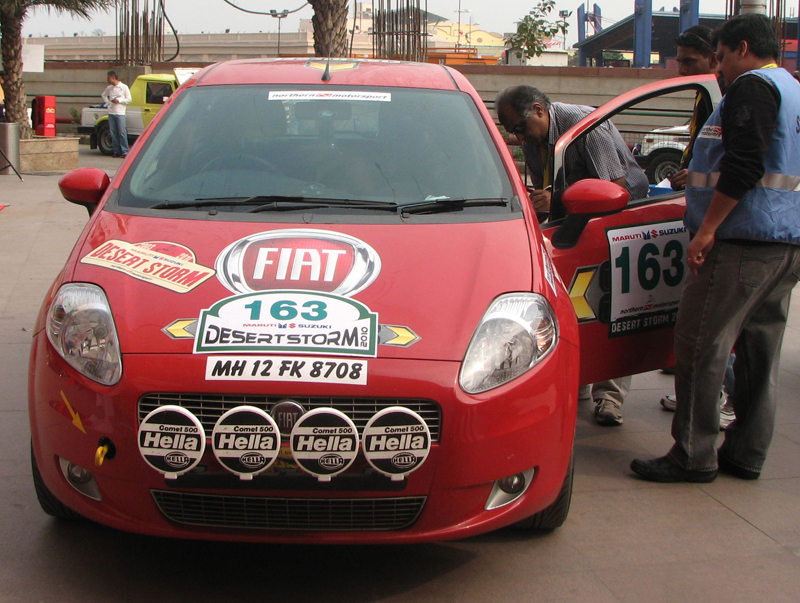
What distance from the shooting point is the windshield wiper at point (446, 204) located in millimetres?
3395

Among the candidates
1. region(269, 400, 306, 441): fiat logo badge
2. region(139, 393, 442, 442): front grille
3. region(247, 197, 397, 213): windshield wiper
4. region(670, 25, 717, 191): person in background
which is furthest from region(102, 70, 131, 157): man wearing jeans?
region(269, 400, 306, 441): fiat logo badge

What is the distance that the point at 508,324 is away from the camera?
9.31 feet

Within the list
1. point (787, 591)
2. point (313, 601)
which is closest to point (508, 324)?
point (313, 601)

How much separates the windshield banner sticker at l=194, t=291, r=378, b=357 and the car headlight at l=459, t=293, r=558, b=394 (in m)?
0.31

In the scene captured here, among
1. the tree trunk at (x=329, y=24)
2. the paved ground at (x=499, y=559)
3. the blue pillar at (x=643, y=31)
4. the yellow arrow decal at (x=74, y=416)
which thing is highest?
the blue pillar at (x=643, y=31)

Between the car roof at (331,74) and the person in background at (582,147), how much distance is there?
1.71ft

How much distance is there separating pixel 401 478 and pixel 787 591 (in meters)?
1.40

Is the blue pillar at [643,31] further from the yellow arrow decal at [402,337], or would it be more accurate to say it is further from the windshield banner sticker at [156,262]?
the yellow arrow decal at [402,337]

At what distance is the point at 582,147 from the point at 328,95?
1444 mm

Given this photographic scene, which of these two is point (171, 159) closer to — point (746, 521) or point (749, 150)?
point (749, 150)

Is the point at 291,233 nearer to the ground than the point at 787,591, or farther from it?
farther from it

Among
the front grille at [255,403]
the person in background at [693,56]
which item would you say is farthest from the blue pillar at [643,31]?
the front grille at [255,403]

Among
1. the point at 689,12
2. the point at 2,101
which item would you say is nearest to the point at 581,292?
the point at 2,101

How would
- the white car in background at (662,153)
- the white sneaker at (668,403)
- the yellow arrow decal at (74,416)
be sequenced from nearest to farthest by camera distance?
the yellow arrow decal at (74,416) → the white sneaker at (668,403) → the white car in background at (662,153)
